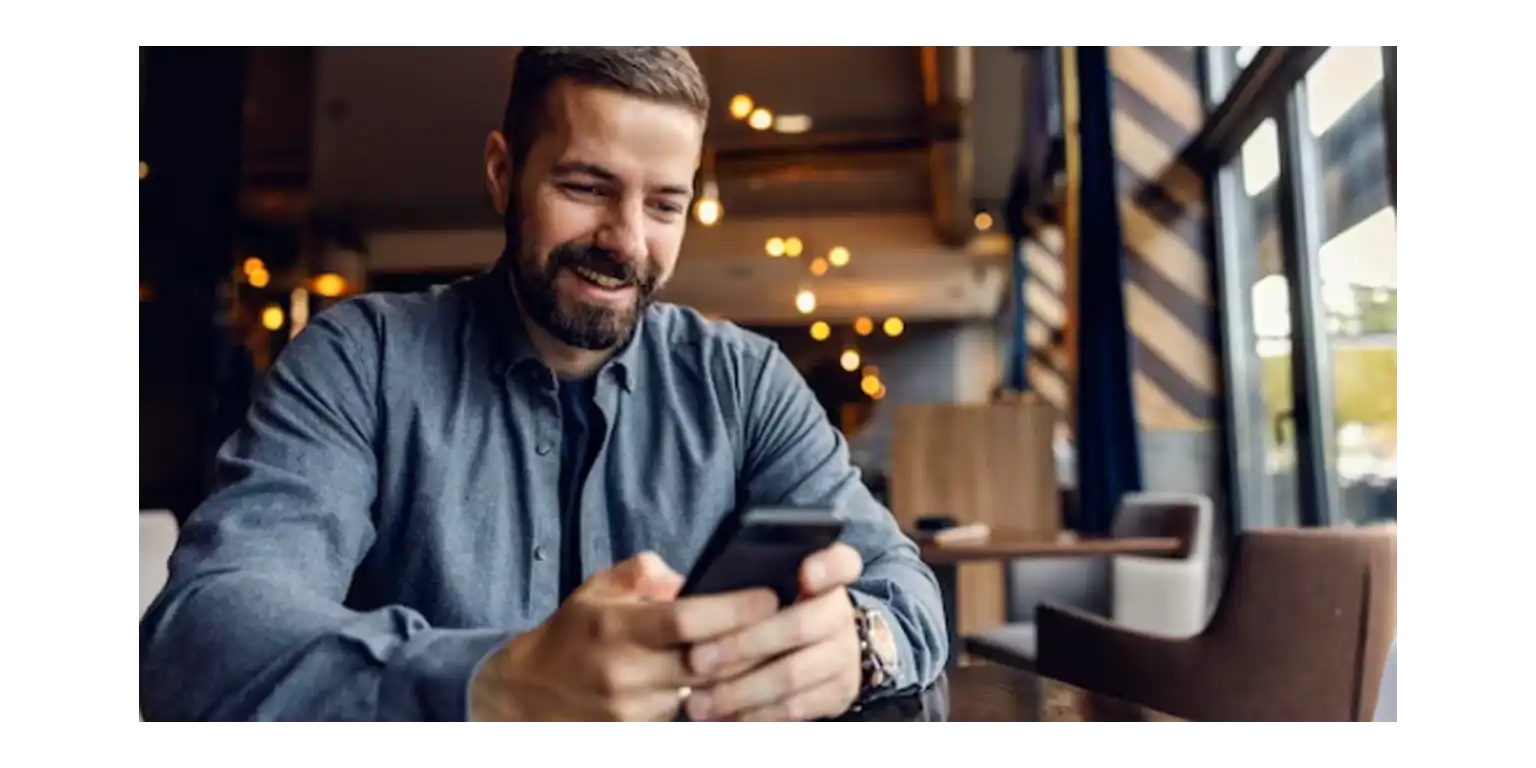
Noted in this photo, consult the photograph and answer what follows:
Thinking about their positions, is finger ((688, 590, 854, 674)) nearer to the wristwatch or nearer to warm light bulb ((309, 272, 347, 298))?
the wristwatch

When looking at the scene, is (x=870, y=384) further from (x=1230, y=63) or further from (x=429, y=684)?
(x=1230, y=63)

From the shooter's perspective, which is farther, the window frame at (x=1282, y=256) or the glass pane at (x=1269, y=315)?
the glass pane at (x=1269, y=315)

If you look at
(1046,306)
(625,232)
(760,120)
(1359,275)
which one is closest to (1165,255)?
(1046,306)

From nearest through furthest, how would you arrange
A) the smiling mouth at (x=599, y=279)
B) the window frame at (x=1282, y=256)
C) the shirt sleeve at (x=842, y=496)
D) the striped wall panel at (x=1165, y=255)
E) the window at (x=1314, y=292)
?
the shirt sleeve at (x=842, y=496), the smiling mouth at (x=599, y=279), the window at (x=1314, y=292), the window frame at (x=1282, y=256), the striped wall panel at (x=1165, y=255)

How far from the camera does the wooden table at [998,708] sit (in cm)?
141

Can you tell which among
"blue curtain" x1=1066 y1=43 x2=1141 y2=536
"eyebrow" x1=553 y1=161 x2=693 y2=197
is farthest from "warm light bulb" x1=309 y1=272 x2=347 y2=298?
"blue curtain" x1=1066 y1=43 x2=1141 y2=536

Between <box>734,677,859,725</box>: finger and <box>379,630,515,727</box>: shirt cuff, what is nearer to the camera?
<box>379,630,515,727</box>: shirt cuff

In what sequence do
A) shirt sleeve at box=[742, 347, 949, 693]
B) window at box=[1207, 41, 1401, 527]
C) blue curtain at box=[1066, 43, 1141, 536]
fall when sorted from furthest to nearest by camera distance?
1. blue curtain at box=[1066, 43, 1141, 536]
2. window at box=[1207, 41, 1401, 527]
3. shirt sleeve at box=[742, 347, 949, 693]

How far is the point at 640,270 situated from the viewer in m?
1.57

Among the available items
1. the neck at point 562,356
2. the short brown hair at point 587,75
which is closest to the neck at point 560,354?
the neck at point 562,356

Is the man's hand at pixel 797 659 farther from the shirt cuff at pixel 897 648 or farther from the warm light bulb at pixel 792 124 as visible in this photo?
the warm light bulb at pixel 792 124

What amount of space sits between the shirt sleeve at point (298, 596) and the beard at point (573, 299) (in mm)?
210

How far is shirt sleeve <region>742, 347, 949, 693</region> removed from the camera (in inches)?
57.2

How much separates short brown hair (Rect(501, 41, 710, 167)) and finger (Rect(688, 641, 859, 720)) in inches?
29.7
